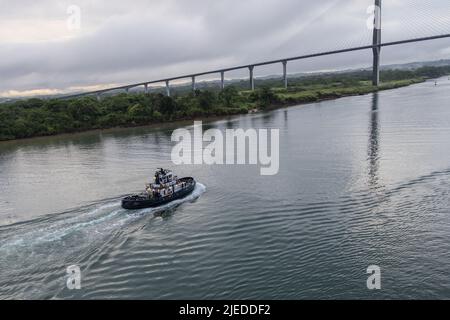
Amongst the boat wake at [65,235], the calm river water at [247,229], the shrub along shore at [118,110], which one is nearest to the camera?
the calm river water at [247,229]

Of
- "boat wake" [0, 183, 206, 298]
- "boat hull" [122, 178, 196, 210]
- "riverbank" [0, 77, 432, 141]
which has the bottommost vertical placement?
"boat wake" [0, 183, 206, 298]

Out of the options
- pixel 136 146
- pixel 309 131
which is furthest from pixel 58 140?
pixel 309 131

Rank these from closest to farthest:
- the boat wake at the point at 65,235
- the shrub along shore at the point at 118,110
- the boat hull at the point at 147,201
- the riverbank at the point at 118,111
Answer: the boat wake at the point at 65,235, the boat hull at the point at 147,201, the riverbank at the point at 118,111, the shrub along shore at the point at 118,110

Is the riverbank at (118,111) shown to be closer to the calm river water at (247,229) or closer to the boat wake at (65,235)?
the calm river water at (247,229)

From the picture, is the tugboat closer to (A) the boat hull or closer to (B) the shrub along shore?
(A) the boat hull

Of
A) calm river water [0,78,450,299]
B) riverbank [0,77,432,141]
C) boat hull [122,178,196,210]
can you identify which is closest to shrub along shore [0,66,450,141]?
riverbank [0,77,432,141]

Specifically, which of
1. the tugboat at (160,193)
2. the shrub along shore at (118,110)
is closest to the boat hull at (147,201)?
the tugboat at (160,193)

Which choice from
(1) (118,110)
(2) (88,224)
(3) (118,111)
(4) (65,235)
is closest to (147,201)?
(2) (88,224)
